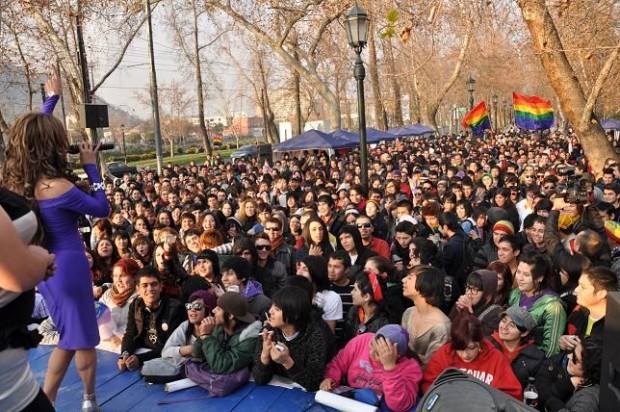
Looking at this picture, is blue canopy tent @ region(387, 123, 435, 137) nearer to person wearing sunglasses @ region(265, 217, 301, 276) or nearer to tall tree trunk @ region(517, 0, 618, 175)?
tall tree trunk @ region(517, 0, 618, 175)

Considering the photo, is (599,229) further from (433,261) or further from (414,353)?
(414,353)

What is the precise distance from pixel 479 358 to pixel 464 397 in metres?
1.58

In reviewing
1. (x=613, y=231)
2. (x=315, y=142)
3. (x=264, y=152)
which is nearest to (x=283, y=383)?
(x=613, y=231)

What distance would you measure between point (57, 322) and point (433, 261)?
3308 millimetres

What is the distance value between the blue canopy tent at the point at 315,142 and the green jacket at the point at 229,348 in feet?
46.4

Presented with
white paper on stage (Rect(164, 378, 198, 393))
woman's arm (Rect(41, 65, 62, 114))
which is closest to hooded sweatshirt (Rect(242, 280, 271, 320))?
white paper on stage (Rect(164, 378, 198, 393))

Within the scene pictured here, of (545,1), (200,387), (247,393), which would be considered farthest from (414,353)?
(545,1)

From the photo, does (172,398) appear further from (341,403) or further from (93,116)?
(93,116)

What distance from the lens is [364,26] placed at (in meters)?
8.37

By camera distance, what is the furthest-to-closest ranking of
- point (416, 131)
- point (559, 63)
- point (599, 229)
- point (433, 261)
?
point (416, 131)
point (559, 63)
point (599, 229)
point (433, 261)

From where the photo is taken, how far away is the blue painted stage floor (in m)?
3.18

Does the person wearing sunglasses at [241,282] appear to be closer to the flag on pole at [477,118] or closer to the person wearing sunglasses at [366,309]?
the person wearing sunglasses at [366,309]

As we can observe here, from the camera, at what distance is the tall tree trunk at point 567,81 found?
8.85 meters

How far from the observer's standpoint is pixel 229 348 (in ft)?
11.5
